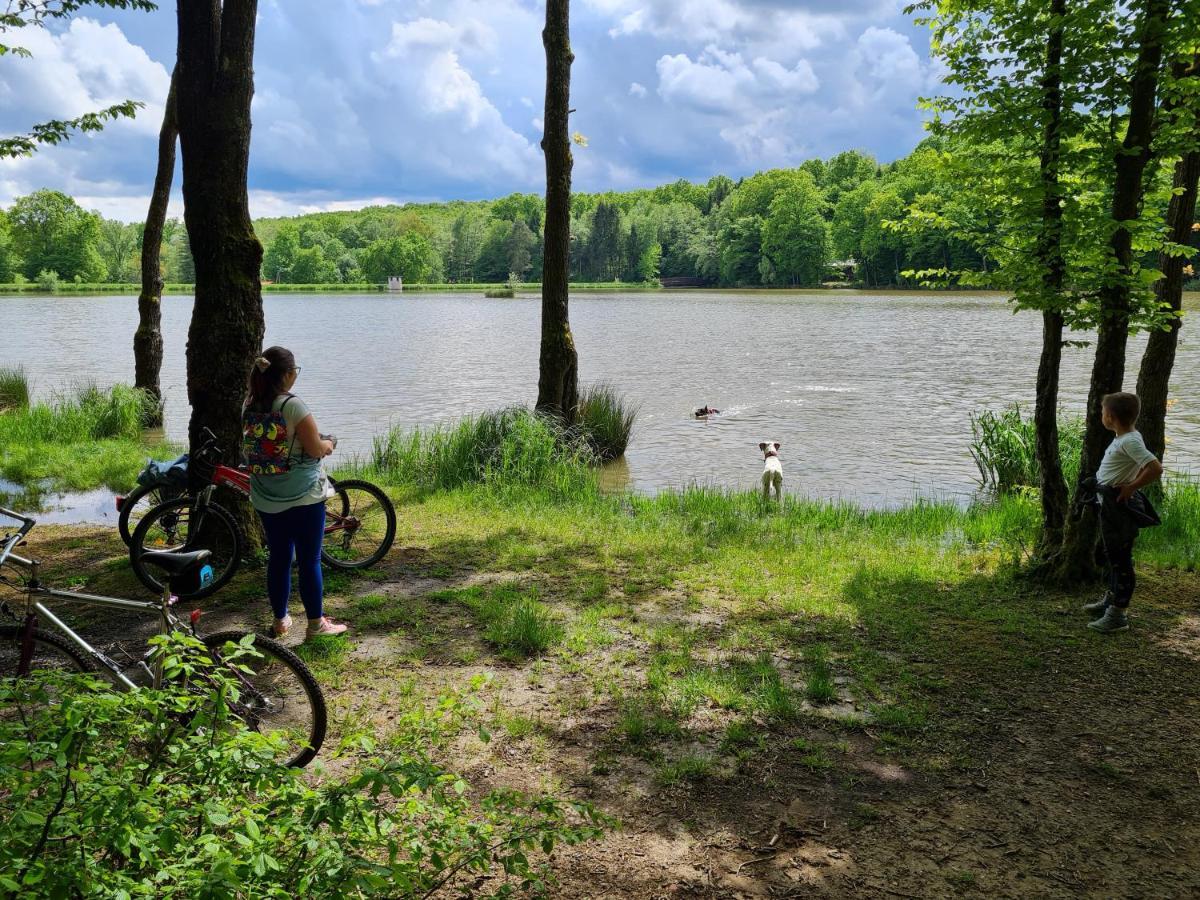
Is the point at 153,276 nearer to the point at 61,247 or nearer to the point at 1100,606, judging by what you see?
the point at 1100,606

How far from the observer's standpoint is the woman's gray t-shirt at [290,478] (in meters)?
5.00

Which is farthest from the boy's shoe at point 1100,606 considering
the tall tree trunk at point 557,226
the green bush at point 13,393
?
the green bush at point 13,393

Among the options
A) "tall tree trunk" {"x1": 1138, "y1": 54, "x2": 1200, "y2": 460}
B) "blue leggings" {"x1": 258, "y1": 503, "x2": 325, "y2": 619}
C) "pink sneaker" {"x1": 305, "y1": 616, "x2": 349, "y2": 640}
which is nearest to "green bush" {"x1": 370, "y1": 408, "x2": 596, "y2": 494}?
"pink sneaker" {"x1": 305, "y1": 616, "x2": 349, "y2": 640}

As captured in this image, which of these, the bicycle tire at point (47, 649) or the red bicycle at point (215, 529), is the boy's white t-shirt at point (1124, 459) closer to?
the red bicycle at point (215, 529)

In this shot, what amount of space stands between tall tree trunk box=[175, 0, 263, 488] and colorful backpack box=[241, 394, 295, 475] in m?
1.70

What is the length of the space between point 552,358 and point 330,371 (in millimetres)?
17819

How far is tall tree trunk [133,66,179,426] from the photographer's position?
13.7 metres

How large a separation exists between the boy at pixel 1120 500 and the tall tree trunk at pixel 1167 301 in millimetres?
2988

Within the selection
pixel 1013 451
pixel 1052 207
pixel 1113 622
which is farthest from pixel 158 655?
pixel 1013 451

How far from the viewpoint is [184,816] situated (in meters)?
1.99

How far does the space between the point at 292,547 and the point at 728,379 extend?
2124 centimetres

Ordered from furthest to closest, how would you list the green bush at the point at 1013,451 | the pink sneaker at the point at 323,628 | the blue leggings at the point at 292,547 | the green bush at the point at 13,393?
the green bush at the point at 13,393 → the green bush at the point at 1013,451 → the pink sneaker at the point at 323,628 → the blue leggings at the point at 292,547

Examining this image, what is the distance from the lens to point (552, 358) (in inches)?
474

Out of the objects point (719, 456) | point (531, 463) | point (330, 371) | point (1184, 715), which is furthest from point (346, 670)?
point (330, 371)
